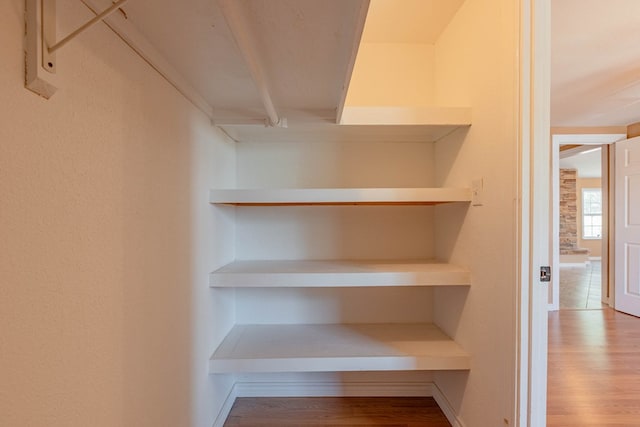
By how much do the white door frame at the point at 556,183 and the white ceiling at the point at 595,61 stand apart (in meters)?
0.17

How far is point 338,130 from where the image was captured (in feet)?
5.45

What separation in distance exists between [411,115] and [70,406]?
158 centimetres

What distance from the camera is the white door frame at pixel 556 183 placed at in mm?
3451

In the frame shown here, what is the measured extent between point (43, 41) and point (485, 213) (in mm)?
1489

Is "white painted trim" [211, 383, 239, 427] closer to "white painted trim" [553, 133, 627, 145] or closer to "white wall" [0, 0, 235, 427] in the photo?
"white wall" [0, 0, 235, 427]

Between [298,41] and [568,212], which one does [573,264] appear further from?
[298,41]

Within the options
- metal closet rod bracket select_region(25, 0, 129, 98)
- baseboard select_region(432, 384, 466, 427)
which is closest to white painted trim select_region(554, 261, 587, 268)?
baseboard select_region(432, 384, 466, 427)

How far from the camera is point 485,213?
52.9 inches

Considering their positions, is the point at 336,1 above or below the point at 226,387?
above

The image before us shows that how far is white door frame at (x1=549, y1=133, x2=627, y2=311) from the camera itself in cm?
345

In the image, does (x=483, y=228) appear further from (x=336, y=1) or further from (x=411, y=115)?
(x=336, y=1)

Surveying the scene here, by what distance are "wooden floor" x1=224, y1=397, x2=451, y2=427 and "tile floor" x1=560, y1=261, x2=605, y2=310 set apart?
3106 millimetres

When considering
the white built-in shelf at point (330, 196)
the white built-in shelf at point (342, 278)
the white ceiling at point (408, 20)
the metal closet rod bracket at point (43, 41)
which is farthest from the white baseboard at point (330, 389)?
the white ceiling at point (408, 20)

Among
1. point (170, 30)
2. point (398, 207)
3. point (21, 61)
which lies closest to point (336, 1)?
point (170, 30)
